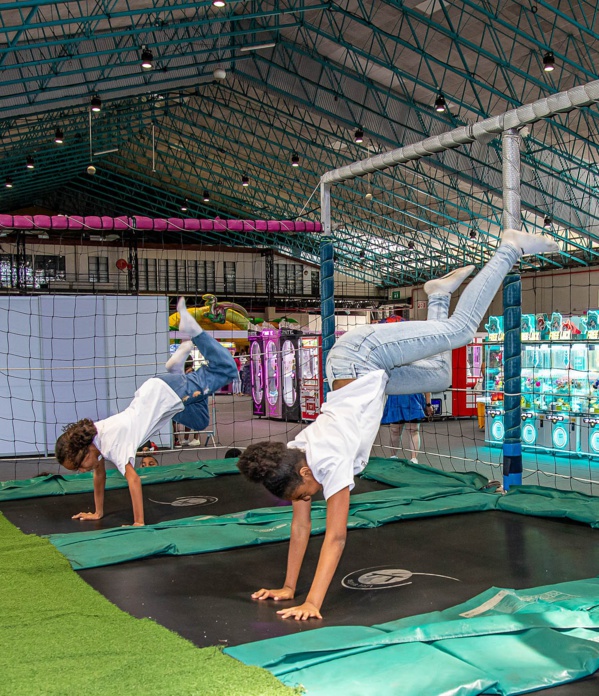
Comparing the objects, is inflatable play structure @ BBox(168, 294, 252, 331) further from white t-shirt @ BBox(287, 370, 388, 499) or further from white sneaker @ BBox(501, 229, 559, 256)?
white t-shirt @ BBox(287, 370, 388, 499)

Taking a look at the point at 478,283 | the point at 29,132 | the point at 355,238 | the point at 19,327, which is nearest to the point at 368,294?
the point at 355,238

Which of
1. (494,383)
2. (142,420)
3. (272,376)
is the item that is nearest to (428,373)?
(142,420)

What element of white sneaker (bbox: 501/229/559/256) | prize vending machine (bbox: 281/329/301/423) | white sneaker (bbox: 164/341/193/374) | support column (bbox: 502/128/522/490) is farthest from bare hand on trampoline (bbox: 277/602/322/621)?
prize vending machine (bbox: 281/329/301/423)

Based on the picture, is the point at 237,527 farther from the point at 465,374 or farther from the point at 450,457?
the point at 465,374

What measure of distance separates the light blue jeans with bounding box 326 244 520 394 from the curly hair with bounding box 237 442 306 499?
0.66 m

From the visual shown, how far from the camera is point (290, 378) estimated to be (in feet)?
44.0

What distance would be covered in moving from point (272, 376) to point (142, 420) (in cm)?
990

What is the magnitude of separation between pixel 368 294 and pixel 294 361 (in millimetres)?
16754

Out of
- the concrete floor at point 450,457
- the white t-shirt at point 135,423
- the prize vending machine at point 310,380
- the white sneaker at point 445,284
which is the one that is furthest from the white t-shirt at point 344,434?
the prize vending machine at point 310,380

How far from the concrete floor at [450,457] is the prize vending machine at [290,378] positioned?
0.33m

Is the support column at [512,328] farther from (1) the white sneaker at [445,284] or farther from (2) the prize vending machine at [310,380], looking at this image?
(2) the prize vending machine at [310,380]

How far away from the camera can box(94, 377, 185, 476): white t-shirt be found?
378cm

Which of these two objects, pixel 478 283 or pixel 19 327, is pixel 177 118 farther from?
pixel 478 283

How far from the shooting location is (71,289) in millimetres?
22984
